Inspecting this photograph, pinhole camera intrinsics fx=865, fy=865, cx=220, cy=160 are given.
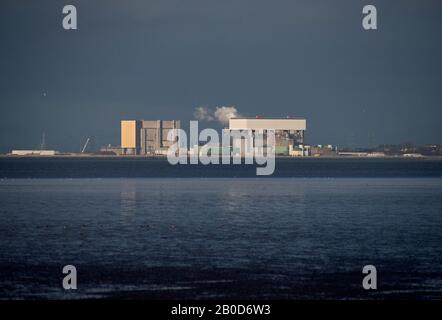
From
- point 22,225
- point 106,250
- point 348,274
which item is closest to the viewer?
point 348,274

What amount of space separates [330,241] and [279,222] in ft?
33.8

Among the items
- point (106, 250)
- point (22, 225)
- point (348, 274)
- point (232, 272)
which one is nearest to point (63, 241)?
point (106, 250)

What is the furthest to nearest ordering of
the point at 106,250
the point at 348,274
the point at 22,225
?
1. the point at 22,225
2. the point at 106,250
3. the point at 348,274

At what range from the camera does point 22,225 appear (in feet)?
171

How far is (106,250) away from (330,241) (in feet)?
37.8

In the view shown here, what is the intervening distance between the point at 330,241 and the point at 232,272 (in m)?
11.3

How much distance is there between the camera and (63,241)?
4419 cm
